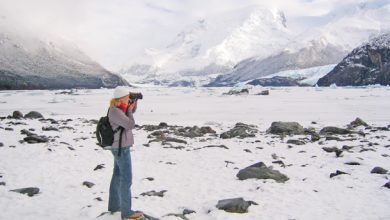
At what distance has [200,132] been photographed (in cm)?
2825

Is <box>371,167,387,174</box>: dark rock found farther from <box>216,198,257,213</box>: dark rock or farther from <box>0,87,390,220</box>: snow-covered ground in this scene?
<box>216,198,257,213</box>: dark rock

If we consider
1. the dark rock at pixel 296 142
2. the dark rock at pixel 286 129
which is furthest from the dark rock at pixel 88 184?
the dark rock at pixel 286 129

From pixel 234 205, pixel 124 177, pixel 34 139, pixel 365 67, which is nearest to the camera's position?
pixel 124 177

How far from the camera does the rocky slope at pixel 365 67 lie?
157 m

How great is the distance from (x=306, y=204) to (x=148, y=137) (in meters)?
15.5

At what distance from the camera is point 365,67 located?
16912 cm

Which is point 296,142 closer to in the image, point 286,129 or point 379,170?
point 286,129

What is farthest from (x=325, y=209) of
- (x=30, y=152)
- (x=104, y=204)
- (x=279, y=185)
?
(x=30, y=152)

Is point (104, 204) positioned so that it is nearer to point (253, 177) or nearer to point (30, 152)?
point (253, 177)

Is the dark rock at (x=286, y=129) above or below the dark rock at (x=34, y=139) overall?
below

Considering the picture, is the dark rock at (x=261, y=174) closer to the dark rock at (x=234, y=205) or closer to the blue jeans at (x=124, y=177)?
the dark rock at (x=234, y=205)

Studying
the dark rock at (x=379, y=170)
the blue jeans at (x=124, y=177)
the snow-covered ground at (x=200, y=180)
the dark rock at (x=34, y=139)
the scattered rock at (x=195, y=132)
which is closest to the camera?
the blue jeans at (x=124, y=177)

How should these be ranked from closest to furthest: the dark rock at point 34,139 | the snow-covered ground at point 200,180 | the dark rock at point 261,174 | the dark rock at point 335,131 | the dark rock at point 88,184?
the snow-covered ground at point 200,180 < the dark rock at point 88,184 < the dark rock at point 261,174 < the dark rock at point 34,139 < the dark rock at point 335,131

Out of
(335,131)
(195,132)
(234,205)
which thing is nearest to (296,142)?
(335,131)
